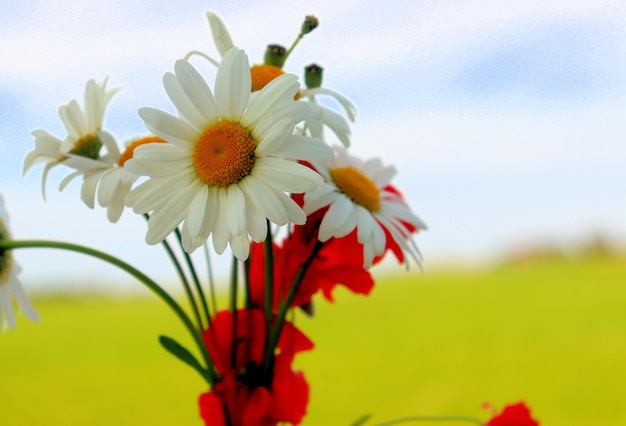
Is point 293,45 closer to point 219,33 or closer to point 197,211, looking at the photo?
point 219,33

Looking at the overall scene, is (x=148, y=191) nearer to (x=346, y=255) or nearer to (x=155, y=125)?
(x=155, y=125)

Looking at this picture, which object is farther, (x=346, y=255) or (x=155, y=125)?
(x=346, y=255)

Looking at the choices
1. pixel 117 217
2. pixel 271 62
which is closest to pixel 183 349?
pixel 117 217

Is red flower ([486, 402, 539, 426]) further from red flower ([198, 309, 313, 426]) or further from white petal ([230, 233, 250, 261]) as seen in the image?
white petal ([230, 233, 250, 261])

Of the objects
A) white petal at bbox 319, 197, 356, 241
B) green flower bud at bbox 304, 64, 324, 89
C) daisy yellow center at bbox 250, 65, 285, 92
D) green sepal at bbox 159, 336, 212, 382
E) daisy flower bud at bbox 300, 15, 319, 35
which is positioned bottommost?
green sepal at bbox 159, 336, 212, 382

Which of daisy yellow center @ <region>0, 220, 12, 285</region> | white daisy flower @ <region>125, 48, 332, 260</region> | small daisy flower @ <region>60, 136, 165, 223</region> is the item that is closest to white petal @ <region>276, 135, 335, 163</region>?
white daisy flower @ <region>125, 48, 332, 260</region>

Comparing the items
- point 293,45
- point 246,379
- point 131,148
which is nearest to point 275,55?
point 293,45

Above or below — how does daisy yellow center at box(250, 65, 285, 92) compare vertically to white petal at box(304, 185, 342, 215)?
above

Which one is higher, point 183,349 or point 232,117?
point 232,117
